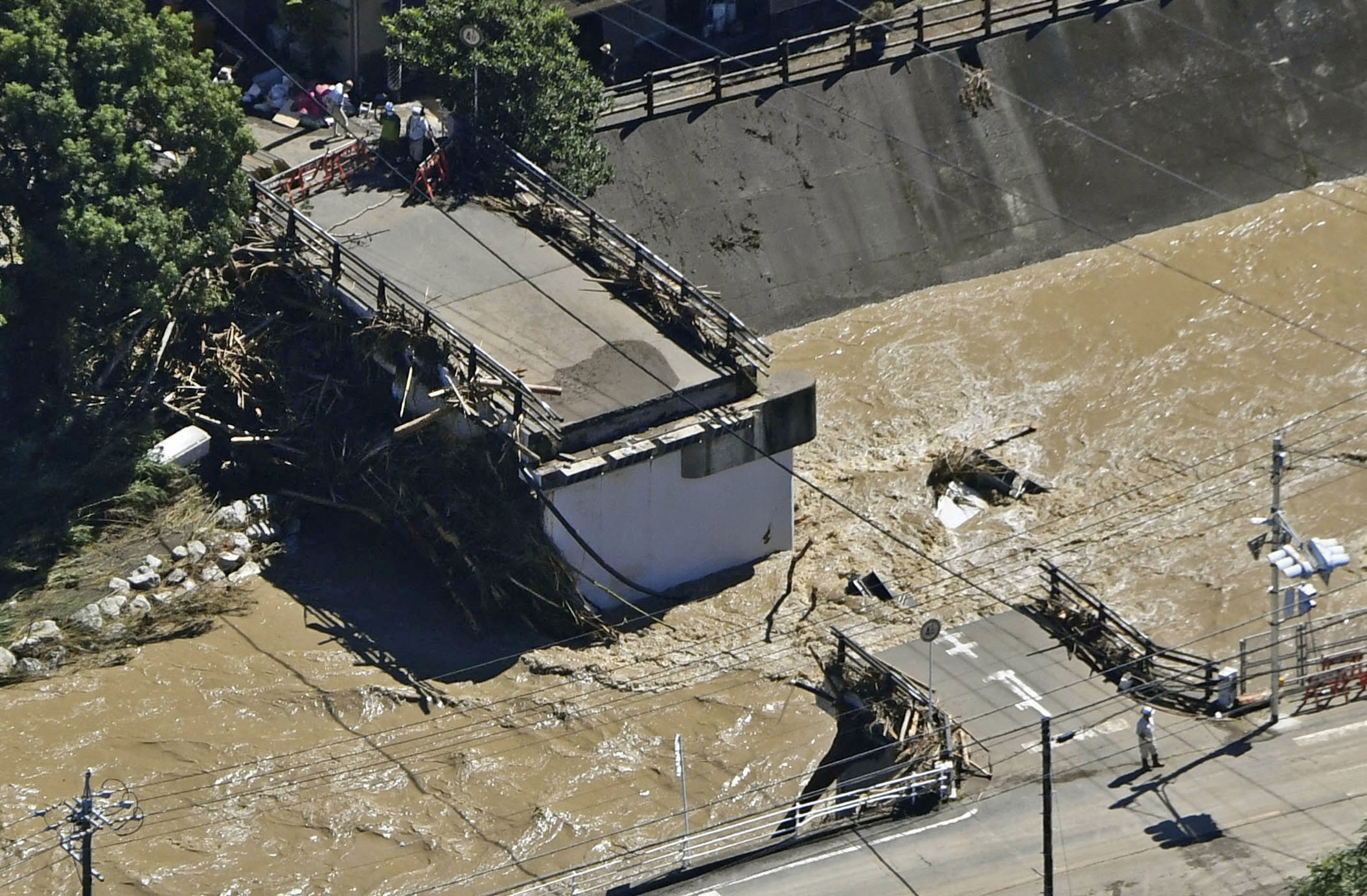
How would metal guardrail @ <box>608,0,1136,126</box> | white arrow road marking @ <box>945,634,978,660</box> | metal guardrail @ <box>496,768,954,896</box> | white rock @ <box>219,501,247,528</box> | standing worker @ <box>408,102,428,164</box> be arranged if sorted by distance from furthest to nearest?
metal guardrail @ <box>608,0,1136,126</box> → standing worker @ <box>408,102,428,164</box> → white rock @ <box>219,501,247,528</box> → white arrow road marking @ <box>945,634,978,660</box> → metal guardrail @ <box>496,768,954,896</box>

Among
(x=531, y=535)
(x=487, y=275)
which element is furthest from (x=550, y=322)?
(x=531, y=535)

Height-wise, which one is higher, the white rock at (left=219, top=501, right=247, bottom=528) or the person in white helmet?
the person in white helmet

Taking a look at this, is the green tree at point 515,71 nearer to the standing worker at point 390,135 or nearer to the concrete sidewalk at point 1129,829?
the standing worker at point 390,135

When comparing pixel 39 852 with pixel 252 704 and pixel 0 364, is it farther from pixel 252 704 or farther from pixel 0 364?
pixel 0 364

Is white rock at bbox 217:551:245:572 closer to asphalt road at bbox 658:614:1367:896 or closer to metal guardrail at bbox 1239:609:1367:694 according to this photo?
asphalt road at bbox 658:614:1367:896

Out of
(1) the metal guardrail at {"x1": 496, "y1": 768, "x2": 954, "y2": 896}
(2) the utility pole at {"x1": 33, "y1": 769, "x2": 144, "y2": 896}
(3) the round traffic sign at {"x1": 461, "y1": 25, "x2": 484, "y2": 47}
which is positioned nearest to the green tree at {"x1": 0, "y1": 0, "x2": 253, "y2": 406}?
(3) the round traffic sign at {"x1": 461, "y1": 25, "x2": 484, "y2": 47}

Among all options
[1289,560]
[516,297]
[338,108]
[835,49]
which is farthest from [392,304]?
[1289,560]
